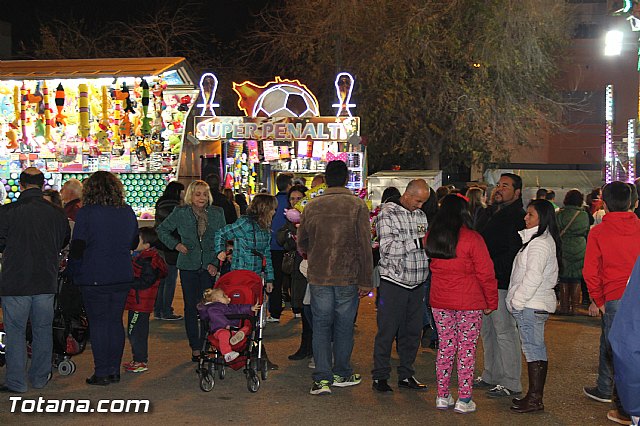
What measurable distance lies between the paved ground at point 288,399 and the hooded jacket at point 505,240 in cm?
113

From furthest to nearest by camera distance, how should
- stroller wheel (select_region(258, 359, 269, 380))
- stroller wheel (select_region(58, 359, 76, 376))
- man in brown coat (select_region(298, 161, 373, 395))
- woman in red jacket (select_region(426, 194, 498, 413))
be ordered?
1. stroller wheel (select_region(58, 359, 76, 376))
2. stroller wheel (select_region(258, 359, 269, 380))
3. man in brown coat (select_region(298, 161, 373, 395))
4. woman in red jacket (select_region(426, 194, 498, 413))

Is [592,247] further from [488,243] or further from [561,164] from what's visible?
[561,164]

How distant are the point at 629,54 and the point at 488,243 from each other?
34.2m

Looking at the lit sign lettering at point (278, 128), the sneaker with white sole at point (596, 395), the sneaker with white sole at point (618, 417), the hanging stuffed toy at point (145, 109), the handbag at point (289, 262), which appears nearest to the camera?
the sneaker with white sole at point (618, 417)

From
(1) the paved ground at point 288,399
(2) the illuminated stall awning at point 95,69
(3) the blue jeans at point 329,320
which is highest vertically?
(2) the illuminated stall awning at point 95,69

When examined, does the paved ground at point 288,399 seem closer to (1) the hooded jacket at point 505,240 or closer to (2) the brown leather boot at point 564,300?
(1) the hooded jacket at point 505,240

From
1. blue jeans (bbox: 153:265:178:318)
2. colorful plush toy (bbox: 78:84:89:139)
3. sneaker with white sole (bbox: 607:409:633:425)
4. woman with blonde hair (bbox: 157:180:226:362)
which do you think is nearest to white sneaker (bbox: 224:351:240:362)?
woman with blonde hair (bbox: 157:180:226:362)

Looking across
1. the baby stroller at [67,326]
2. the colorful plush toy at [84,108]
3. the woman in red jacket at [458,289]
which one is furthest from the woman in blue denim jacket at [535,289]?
the colorful plush toy at [84,108]

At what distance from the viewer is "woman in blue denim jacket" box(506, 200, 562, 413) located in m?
7.08

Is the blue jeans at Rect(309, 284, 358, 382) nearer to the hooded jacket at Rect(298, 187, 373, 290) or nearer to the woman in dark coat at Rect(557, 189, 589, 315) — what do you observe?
the hooded jacket at Rect(298, 187, 373, 290)

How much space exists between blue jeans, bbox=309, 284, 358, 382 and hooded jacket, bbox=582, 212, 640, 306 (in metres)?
2.04

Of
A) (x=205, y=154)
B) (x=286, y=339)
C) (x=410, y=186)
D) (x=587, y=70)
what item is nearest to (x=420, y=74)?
(x=205, y=154)

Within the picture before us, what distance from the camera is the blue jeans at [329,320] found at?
7.73 metres
